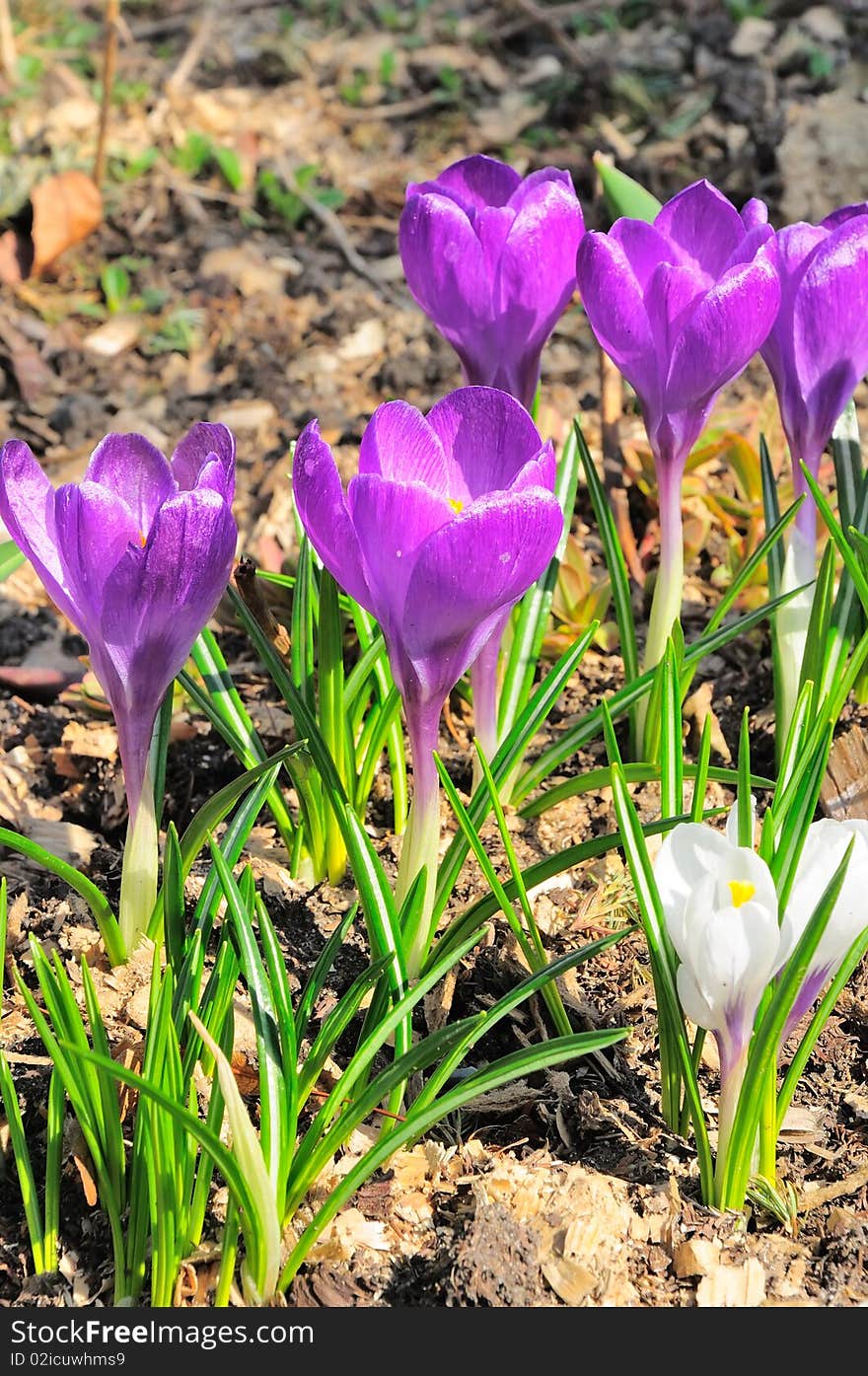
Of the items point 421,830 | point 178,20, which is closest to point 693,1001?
point 421,830

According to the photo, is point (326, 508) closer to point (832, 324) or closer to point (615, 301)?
point (615, 301)

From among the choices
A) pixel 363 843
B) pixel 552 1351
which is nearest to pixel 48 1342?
pixel 552 1351

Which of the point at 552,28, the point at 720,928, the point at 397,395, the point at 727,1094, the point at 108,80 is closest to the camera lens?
the point at 720,928

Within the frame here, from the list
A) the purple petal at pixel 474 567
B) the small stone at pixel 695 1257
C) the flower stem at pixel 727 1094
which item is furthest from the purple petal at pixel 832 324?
the small stone at pixel 695 1257

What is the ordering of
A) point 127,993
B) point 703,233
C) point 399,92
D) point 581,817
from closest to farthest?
1. point 127,993
2. point 703,233
3. point 581,817
4. point 399,92

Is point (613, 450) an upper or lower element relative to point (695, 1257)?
upper

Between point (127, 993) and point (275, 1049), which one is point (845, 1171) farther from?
point (127, 993)

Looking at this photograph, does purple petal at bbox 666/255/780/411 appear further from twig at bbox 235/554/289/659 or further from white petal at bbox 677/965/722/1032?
white petal at bbox 677/965/722/1032
